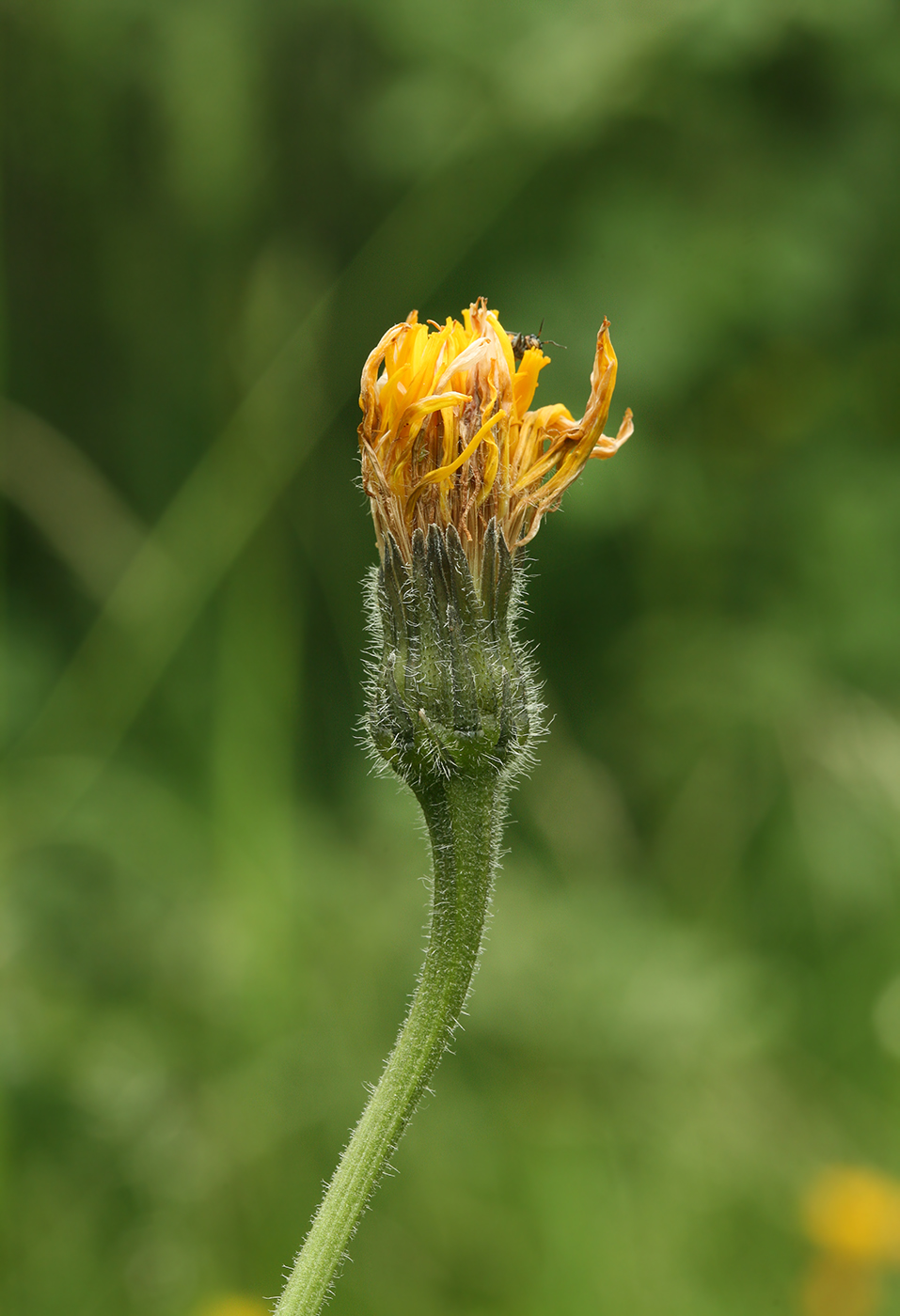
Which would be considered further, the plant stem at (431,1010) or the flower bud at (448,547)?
the flower bud at (448,547)

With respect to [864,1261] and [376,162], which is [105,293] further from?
[864,1261]

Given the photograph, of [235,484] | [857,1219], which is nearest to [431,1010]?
[857,1219]

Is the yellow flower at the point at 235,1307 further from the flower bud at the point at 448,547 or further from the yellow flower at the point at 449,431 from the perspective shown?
the yellow flower at the point at 449,431

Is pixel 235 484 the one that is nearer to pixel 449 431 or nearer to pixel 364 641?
pixel 364 641

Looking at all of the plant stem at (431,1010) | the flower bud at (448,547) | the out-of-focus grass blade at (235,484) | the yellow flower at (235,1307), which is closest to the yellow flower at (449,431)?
the flower bud at (448,547)

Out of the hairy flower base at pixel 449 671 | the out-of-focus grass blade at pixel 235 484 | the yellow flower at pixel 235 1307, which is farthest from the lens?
the out-of-focus grass blade at pixel 235 484

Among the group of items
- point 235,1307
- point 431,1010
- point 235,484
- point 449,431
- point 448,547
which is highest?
point 235,484

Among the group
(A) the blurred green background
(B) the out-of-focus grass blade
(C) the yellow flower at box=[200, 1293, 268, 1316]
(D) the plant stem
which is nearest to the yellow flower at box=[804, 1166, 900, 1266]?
(A) the blurred green background
